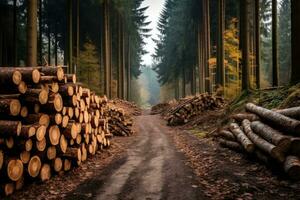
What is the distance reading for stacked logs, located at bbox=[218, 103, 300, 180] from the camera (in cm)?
714

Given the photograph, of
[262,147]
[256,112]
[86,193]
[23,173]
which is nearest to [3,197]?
[23,173]

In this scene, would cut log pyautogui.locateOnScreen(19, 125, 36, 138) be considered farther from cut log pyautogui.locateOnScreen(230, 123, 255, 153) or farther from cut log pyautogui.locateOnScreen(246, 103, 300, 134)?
cut log pyautogui.locateOnScreen(246, 103, 300, 134)

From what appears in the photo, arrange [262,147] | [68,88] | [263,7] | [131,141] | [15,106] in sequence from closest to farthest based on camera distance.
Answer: [15,106]
[262,147]
[68,88]
[131,141]
[263,7]

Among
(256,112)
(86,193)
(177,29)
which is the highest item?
(177,29)

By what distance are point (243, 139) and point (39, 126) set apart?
571cm

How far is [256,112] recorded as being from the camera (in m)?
10.5

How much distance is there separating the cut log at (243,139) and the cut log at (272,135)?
364mm

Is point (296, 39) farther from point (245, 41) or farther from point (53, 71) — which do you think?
point (53, 71)

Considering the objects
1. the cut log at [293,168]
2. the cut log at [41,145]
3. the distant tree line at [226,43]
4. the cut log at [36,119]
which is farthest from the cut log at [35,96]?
the distant tree line at [226,43]

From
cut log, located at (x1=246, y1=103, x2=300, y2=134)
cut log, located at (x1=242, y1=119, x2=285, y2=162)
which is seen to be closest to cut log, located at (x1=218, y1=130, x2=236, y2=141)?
cut log, located at (x1=242, y1=119, x2=285, y2=162)

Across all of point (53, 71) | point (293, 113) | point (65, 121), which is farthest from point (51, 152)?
point (293, 113)

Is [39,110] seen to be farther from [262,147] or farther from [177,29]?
[177,29]

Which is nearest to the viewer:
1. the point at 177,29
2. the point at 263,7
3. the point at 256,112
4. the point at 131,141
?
the point at 256,112

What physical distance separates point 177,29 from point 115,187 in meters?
41.4
